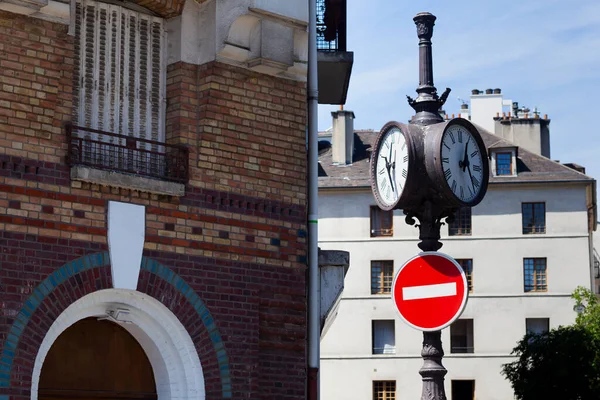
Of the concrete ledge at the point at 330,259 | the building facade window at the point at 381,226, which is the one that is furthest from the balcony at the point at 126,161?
the building facade window at the point at 381,226

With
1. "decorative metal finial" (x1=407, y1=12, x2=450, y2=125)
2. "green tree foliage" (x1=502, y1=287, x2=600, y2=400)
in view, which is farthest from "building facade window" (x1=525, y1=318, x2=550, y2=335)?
"decorative metal finial" (x1=407, y1=12, x2=450, y2=125)

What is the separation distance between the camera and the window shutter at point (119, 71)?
12352 millimetres

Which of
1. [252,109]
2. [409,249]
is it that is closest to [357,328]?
[409,249]

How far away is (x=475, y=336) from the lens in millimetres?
55438

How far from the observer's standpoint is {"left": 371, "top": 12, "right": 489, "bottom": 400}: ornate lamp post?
32.9 feet

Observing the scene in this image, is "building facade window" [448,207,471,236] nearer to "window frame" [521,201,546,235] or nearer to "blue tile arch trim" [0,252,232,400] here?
"window frame" [521,201,546,235]

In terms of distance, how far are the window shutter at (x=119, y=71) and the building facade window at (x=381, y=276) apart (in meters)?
43.5

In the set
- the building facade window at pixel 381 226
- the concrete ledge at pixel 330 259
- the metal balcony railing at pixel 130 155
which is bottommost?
the concrete ledge at pixel 330 259

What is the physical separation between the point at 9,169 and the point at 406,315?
413 centimetres

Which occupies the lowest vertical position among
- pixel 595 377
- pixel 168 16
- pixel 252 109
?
pixel 595 377

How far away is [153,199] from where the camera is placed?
480 inches

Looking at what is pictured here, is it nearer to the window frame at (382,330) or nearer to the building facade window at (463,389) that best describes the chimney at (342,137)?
the window frame at (382,330)

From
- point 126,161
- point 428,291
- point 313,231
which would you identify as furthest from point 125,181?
point 428,291

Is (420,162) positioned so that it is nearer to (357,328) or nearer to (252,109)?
(252,109)
